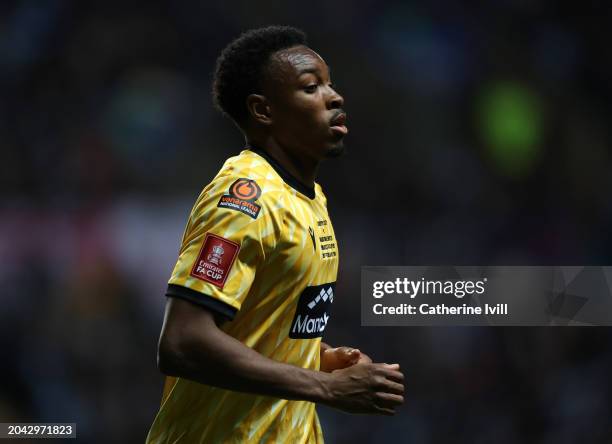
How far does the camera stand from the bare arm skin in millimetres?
2479

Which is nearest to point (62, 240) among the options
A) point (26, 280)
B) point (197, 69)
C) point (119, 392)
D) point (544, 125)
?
point (26, 280)

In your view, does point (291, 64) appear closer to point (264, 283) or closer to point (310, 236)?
point (310, 236)

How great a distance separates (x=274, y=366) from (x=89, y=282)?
4.68 m

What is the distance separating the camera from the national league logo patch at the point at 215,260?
8.28ft

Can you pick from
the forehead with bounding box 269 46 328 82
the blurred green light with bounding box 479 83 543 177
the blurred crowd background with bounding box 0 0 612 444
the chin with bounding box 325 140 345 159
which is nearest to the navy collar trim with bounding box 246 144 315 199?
the chin with bounding box 325 140 345 159

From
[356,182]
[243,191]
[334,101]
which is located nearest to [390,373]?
[243,191]

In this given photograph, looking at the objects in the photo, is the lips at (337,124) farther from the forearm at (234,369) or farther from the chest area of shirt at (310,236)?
the forearm at (234,369)

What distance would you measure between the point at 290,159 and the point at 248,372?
867 mm

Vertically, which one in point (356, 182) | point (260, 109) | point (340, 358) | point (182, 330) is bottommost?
point (182, 330)

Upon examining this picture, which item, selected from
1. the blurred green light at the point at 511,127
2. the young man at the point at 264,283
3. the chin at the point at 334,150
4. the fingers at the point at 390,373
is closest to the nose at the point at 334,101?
the young man at the point at 264,283

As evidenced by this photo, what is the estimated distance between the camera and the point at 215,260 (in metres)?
2.54

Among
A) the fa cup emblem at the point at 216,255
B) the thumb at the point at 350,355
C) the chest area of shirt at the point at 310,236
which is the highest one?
the chest area of shirt at the point at 310,236

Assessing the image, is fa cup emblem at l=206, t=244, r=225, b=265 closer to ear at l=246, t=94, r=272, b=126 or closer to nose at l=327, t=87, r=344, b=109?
ear at l=246, t=94, r=272, b=126

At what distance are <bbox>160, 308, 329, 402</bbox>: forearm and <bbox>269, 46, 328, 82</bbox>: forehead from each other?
101 cm
